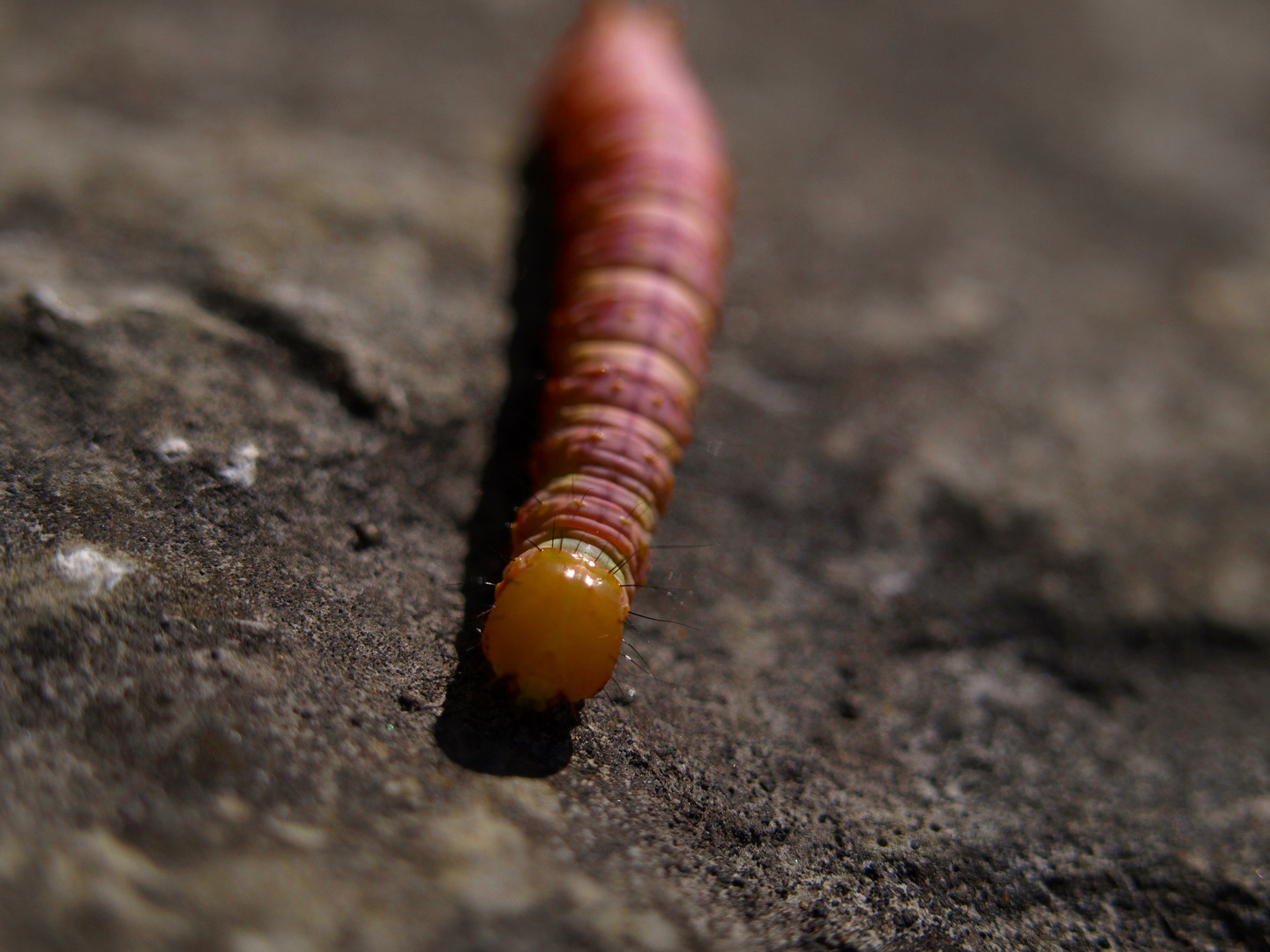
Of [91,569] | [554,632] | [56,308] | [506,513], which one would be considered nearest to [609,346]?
[506,513]

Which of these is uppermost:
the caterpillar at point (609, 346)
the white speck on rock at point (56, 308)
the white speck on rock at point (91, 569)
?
the caterpillar at point (609, 346)

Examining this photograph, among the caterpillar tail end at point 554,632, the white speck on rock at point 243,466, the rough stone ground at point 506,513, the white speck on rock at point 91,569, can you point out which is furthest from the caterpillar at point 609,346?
the white speck on rock at point 91,569

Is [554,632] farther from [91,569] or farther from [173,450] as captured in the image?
[173,450]

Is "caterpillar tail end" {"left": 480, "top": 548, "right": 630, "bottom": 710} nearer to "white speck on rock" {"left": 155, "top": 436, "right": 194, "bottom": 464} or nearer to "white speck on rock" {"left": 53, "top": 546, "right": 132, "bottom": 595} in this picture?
"white speck on rock" {"left": 53, "top": 546, "right": 132, "bottom": 595}

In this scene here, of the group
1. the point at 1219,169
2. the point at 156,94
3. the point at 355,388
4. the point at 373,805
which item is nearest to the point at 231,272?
the point at 355,388

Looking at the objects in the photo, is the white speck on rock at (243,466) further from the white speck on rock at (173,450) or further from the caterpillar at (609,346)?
the caterpillar at (609,346)

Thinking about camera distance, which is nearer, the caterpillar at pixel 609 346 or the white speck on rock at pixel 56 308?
the caterpillar at pixel 609 346
